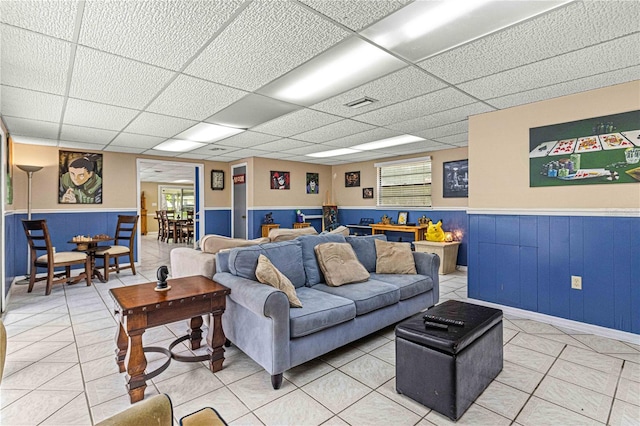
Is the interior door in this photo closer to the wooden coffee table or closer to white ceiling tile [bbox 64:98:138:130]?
white ceiling tile [bbox 64:98:138:130]

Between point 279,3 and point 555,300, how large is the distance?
3.80 meters

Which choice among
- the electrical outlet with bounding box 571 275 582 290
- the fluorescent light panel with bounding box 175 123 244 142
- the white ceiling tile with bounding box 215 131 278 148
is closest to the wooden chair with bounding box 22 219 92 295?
the fluorescent light panel with bounding box 175 123 244 142

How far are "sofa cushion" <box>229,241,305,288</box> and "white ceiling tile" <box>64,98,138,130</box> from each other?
2.35 meters

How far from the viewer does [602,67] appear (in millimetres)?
2611

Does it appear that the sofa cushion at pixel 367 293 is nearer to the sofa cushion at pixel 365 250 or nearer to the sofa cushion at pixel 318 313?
the sofa cushion at pixel 318 313

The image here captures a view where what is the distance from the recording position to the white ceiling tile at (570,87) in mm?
2750

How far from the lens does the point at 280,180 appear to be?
782 centimetres

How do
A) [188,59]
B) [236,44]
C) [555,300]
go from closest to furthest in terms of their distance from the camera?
[236,44] → [188,59] → [555,300]

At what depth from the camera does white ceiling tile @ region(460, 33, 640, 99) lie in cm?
232

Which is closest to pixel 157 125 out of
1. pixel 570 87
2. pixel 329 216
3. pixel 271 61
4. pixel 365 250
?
pixel 271 61

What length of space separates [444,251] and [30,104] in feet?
20.0

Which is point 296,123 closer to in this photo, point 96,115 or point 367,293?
point 96,115

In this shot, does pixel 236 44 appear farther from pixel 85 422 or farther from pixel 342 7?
pixel 85 422

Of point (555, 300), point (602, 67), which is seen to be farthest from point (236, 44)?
point (555, 300)
